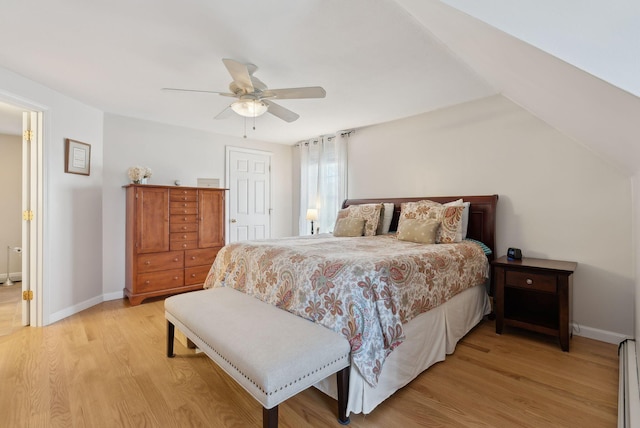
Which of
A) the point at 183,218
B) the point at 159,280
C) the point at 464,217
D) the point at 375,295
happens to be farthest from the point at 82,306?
the point at 464,217

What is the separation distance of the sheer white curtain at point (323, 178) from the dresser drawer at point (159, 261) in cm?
218

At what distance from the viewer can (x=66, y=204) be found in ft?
10.2

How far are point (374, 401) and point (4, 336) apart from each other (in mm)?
3239

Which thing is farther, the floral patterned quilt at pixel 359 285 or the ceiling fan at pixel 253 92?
the ceiling fan at pixel 253 92

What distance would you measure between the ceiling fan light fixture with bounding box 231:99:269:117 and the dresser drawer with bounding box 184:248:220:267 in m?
2.19

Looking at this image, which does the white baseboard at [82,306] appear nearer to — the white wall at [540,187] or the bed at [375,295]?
the bed at [375,295]

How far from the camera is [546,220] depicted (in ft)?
9.06

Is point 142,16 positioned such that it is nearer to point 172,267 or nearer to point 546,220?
point 172,267

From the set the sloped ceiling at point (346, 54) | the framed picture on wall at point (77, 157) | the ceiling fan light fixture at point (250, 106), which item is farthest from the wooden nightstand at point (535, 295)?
the framed picture on wall at point (77, 157)

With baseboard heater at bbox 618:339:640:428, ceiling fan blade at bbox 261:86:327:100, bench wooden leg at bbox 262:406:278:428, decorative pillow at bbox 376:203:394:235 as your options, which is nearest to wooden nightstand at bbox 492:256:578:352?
baseboard heater at bbox 618:339:640:428

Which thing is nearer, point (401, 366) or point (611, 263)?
point (401, 366)

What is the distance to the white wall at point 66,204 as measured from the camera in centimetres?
282

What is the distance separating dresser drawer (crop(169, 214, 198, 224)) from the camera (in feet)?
12.1

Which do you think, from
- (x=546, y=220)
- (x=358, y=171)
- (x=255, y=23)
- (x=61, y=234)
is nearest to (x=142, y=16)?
(x=255, y=23)
